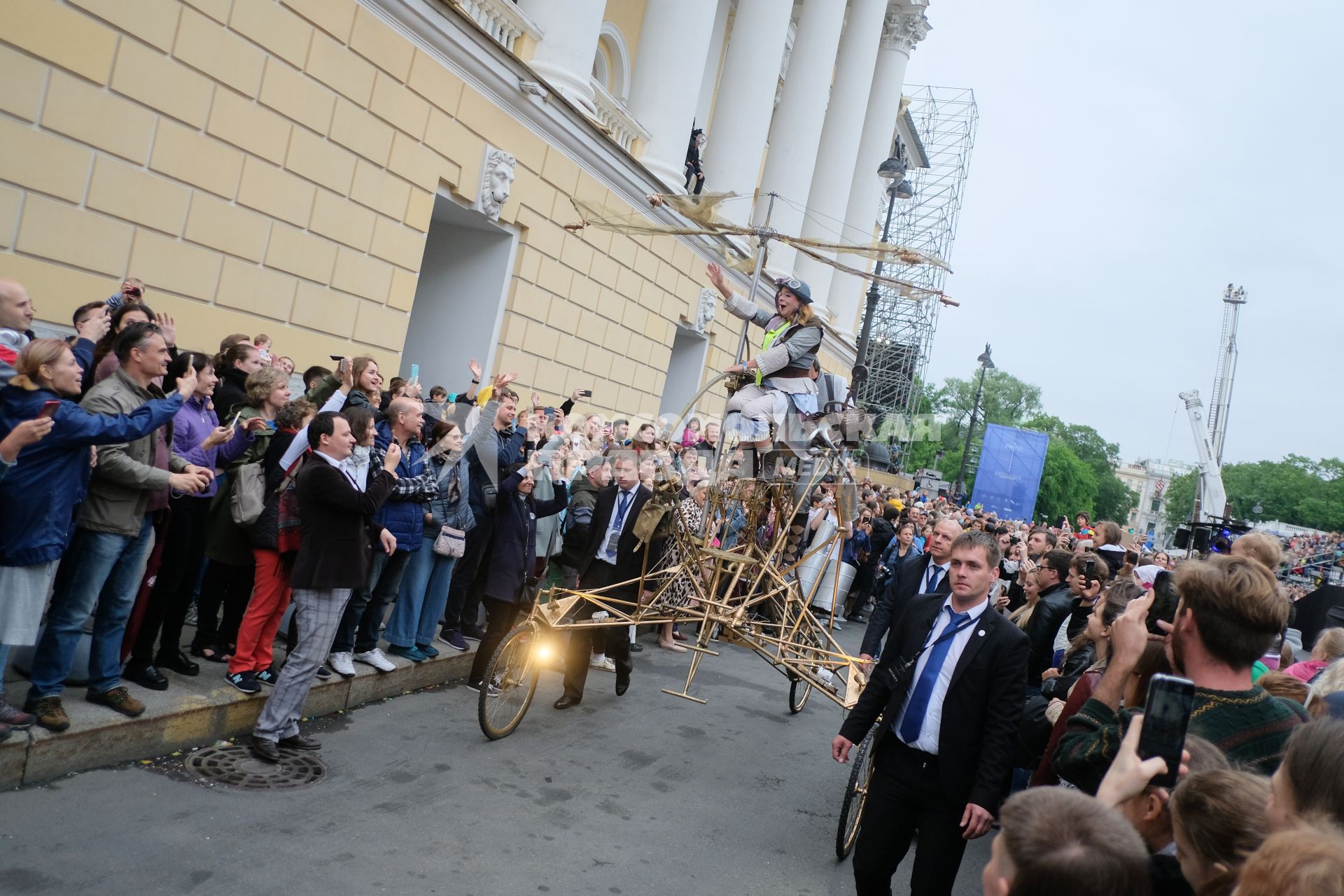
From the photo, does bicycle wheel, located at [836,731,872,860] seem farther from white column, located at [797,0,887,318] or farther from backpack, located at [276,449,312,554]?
white column, located at [797,0,887,318]

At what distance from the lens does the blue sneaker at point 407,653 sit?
25.1 feet

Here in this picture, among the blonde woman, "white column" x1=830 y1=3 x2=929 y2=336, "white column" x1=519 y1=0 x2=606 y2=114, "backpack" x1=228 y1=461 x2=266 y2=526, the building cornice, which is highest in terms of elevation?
"white column" x1=830 y1=3 x2=929 y2=336

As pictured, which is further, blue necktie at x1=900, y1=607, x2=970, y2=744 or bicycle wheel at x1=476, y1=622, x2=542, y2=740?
bicycle wheel at x1=476, y1=622, x2=542, y2=740

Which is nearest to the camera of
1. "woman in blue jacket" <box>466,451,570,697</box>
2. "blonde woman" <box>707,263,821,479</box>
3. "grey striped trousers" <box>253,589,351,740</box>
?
"grey striped trousers" <box>253,589,351,740</box>

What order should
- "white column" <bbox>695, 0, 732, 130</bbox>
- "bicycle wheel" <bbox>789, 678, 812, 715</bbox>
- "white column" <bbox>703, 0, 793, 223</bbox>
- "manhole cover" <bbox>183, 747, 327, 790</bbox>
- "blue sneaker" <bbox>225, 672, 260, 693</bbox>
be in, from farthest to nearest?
"white column" <bbox>695, 0, 732, 130</bbox> < "white column" <bbox>703, 0, 793, 223</bbox> < "bicycle wheel" <bbox>789, 678, 812, 715</bbox> < "blue sneaker" <bbox>225, 672, 260, 693</bbox> < "manhole cover" <bbox>183, 747, 327, 790</bbox>

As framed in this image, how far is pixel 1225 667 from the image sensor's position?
2791 millimetres

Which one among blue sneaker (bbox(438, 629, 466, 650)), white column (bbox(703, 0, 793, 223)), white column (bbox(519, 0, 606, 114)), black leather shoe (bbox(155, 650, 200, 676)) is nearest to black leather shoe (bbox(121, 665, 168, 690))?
black leather shoe (bbox(155, 650, 200, 676))

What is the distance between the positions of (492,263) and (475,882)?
10.2 metres

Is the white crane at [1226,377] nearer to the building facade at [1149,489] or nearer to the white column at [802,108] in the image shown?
the white column at [802,108]

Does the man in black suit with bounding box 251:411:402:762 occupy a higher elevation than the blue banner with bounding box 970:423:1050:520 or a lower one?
lower

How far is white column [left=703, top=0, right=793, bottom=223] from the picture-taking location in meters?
19.6

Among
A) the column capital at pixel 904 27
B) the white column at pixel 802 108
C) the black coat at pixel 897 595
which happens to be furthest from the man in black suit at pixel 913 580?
the column capital at pixel 904 27

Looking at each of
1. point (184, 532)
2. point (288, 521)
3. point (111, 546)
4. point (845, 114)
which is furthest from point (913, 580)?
point (845, 114)

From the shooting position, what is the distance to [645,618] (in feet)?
22.2
